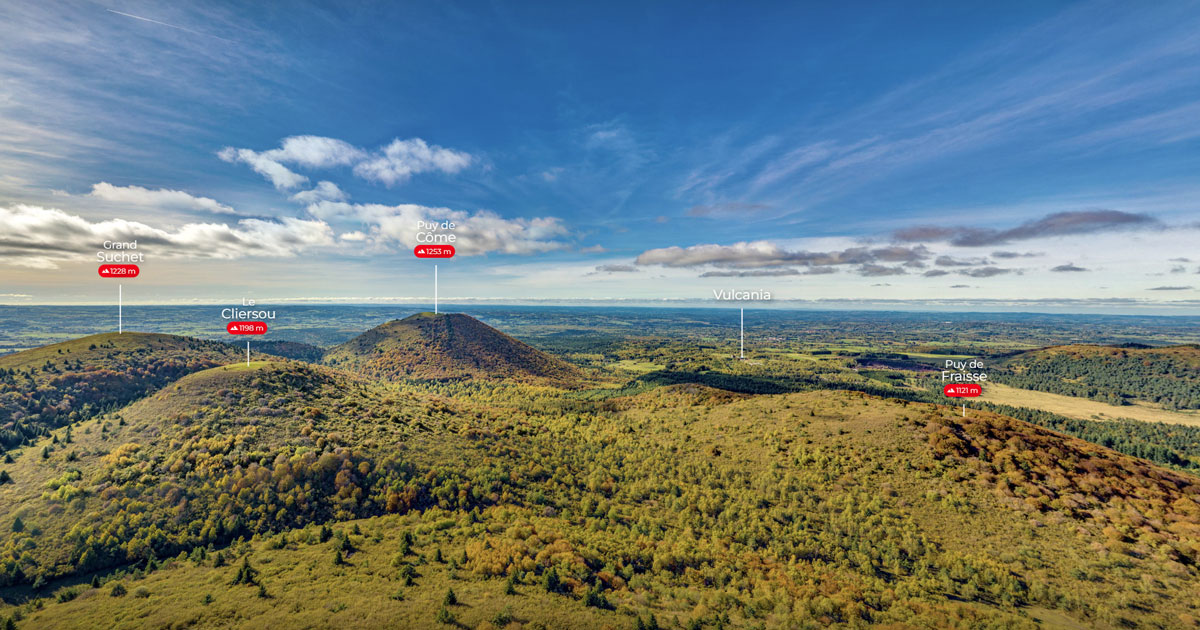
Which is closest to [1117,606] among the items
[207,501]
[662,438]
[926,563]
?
[926,563]

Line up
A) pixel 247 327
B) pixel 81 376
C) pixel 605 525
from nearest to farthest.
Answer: pixel 605 525, pixel 247 327, pixel 81 376

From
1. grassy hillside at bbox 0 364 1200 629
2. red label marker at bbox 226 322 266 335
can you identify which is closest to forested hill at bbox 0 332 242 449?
grassy hillside at bbox 0 364 1200 629

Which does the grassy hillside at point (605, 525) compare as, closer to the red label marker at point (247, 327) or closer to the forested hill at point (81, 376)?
the forested hill at point (81, 376)

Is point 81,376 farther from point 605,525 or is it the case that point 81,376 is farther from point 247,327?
point 605,525

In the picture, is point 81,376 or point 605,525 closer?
point 605,525

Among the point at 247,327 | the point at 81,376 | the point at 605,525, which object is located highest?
the point at 247,327

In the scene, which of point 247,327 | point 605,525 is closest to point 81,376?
point 247,327

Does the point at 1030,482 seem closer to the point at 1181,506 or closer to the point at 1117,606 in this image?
the point at 1181,506

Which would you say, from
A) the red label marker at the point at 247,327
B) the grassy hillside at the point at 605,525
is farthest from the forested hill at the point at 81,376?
the red label marker at the point at 247,327

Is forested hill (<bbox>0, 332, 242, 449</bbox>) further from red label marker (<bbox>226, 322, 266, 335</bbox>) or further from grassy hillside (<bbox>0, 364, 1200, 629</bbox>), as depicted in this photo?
red label marker (<bbox>226, 322, 266, 335</bbox>)
